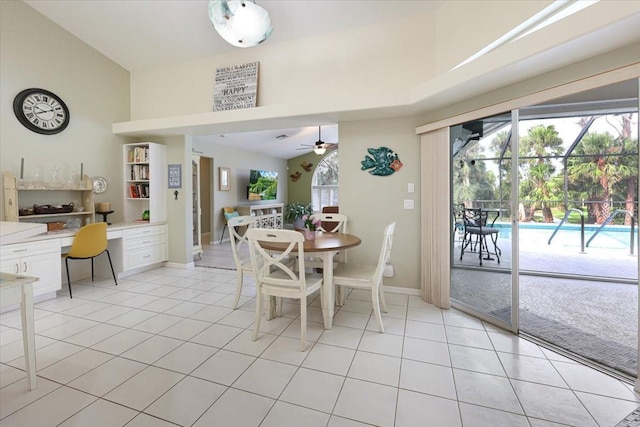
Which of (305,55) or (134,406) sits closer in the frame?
(134,406)

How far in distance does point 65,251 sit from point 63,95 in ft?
6.88

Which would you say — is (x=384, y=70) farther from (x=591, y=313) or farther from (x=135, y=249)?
(x=135, y=249)

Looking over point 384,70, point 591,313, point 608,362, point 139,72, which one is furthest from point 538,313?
point 139,72

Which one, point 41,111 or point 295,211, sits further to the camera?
point 295,211

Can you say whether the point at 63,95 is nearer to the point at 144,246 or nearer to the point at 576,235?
the point at 144,246

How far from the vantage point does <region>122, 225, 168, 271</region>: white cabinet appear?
4069 mm

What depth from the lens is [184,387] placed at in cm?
180

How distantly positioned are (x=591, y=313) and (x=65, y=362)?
473cm

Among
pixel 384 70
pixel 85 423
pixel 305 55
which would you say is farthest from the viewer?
pixel 305 55

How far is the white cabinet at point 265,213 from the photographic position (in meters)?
7.76

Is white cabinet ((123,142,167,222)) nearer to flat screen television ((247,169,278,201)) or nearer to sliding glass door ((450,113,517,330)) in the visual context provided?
flat screen television ((247,169,278,201))

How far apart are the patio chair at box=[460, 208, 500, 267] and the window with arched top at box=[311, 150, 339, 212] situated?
652 centimetres

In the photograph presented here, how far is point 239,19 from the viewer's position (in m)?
2.33

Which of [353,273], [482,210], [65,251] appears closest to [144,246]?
[65,251]
